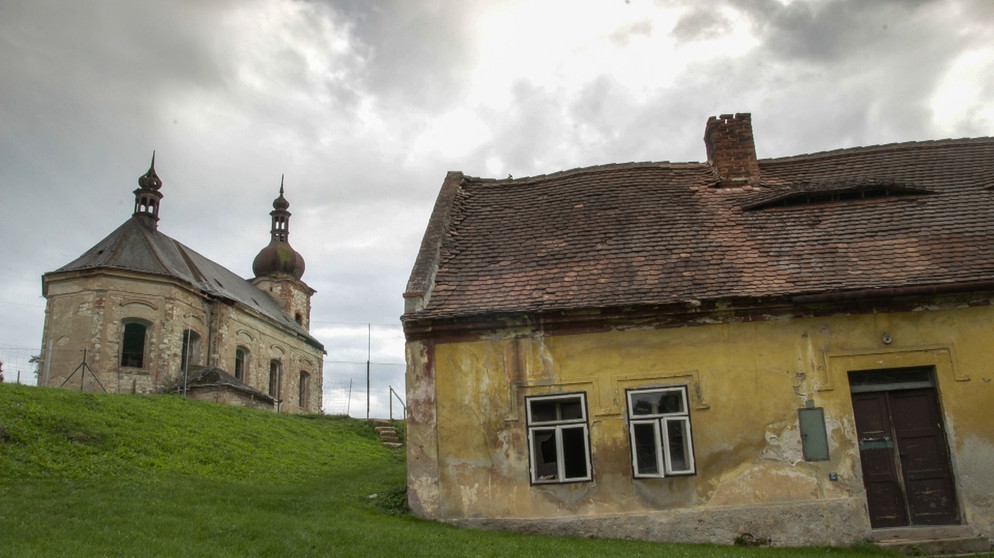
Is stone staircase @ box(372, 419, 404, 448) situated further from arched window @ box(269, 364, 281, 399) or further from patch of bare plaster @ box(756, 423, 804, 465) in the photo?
patch of bare plaster @ box(756, 423, 804, 465)

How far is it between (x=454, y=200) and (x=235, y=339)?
22.7 meters

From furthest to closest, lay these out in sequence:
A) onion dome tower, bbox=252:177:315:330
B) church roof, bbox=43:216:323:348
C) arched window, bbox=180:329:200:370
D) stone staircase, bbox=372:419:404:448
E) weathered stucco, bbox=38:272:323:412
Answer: onion dome tower, bbox=252:177:315:330 < arched window, bbox=180:329:200:370 < church roof, bbox=43:216:323:348 < weathered stucco, bbox=38:272:323:412 < stone staircase, bbox=372:419:404:448

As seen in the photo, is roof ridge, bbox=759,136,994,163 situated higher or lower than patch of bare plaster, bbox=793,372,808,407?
higher

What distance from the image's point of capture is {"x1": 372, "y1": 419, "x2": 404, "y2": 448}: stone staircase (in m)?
24.2

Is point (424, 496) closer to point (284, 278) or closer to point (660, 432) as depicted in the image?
point (660, 432)

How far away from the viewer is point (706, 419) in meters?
11.1

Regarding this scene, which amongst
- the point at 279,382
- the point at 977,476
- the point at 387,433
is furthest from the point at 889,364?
the point at 279,382

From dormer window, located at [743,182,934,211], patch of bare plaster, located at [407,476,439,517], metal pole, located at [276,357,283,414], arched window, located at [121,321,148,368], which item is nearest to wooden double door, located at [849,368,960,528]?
dormer window, located at [743,182,934,211]

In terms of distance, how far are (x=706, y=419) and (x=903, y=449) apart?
288cm

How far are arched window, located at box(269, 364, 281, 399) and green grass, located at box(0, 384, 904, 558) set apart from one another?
1912 centimetres

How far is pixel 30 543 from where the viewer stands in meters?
8.12

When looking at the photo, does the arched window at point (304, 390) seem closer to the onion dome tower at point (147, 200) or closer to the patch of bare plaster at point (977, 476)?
the onion dome tower at point (147, 200)

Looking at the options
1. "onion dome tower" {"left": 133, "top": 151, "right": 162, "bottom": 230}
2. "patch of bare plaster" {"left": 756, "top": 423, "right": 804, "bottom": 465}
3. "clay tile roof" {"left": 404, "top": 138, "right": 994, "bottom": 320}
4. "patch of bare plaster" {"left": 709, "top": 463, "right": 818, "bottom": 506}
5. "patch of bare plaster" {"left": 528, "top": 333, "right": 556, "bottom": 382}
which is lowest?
"patch of bare plaster" {"left": 709, "top": 463, "right": 818, "bottom": 506}

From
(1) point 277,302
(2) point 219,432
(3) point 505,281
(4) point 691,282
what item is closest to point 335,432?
(2) point 219,432
